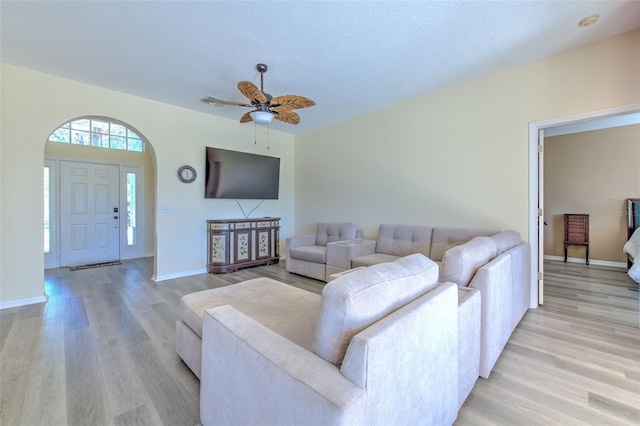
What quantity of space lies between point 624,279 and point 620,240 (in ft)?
3.94

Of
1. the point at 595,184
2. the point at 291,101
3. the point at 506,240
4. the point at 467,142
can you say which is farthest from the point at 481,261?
the point at 595,184

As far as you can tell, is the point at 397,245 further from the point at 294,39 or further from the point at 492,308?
the point at 294,39

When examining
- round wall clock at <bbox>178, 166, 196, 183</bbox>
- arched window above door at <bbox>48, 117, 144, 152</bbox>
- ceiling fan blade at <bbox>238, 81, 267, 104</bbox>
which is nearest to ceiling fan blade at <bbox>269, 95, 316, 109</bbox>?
ceiling fan blade at <bbox>238, 81, 267, 104</bbox>

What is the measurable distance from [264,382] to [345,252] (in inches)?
110

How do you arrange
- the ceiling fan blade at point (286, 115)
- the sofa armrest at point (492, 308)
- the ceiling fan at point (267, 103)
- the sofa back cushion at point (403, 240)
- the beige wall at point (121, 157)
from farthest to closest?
the beige wall at point (121, 157) → the sofa back cushion at point (403, 240) → the ceiling fan blade at point (286, 115) → the ceiling fan at point (267, 103) → the sofa armrest at point (492, 308)

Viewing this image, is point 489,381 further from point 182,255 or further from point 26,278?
point 26,278

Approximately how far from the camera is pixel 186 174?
4.31 metres

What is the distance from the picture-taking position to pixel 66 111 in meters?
3.32

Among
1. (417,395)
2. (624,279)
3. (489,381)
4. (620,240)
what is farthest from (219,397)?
(620,240)

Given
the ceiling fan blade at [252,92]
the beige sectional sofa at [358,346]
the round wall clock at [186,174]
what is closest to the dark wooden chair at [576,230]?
the beige sectional sofa at [358,346]

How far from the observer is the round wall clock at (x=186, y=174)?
167 inches

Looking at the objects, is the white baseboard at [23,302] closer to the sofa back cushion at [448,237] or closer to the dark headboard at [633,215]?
the sofa back cushion at [448,237]

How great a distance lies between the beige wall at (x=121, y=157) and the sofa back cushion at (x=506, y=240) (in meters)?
4.75

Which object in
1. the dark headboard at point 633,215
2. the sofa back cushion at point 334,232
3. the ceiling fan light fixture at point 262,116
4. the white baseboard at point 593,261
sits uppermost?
the ceiling fan light fixture at point 262,116
